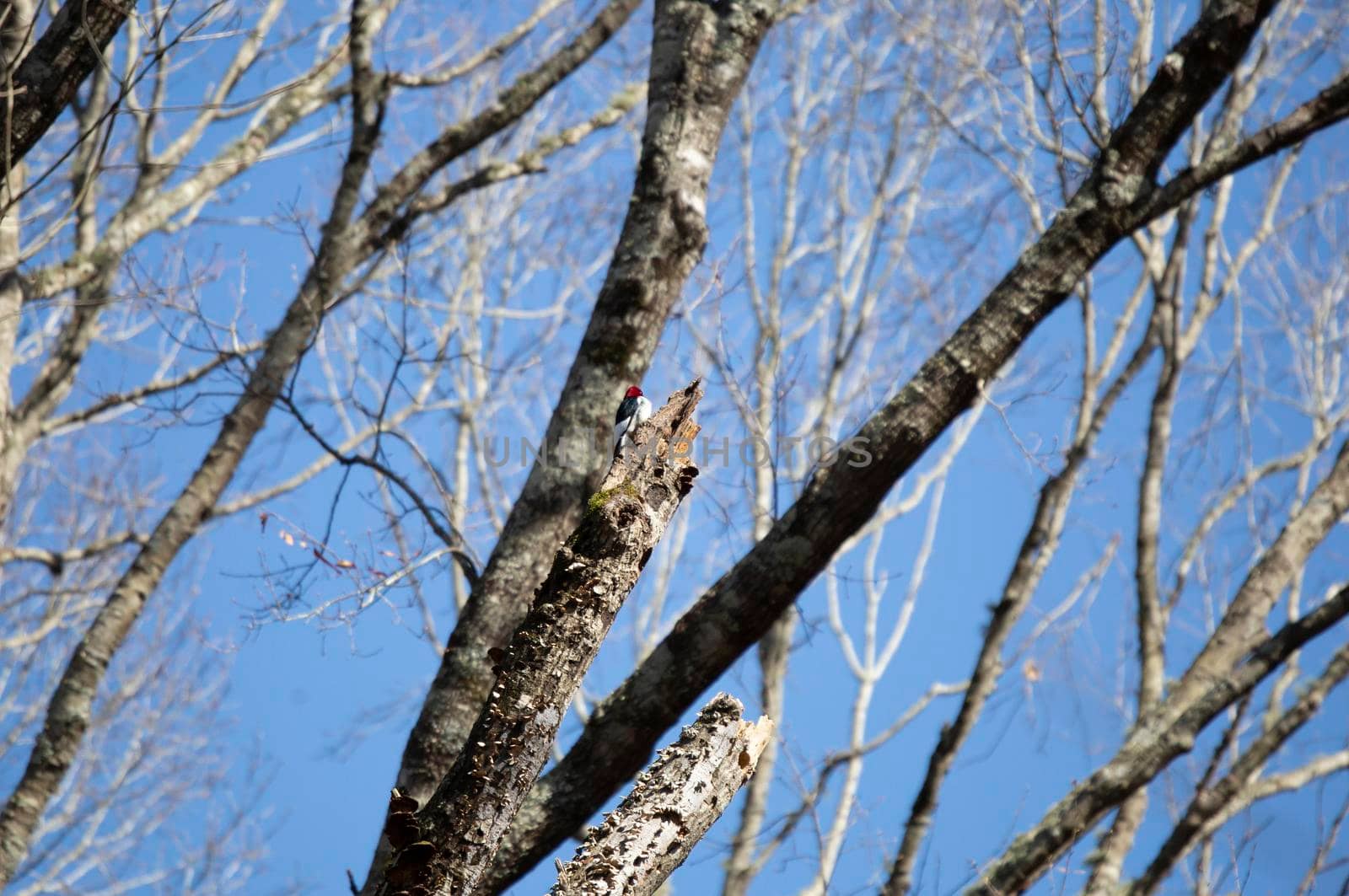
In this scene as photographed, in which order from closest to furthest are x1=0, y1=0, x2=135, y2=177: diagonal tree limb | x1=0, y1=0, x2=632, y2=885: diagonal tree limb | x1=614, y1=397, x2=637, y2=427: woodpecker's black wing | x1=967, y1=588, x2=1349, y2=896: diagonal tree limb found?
x1=0, y1=0, x2=135, y2=177: diagonal tree limb, x1=614, y1=397, x2=637, y2=427: woodpecker's black wing, x1=967, y1=588, x2=1349, y2=896: diagonal tree limb, x1=0, y1=0, x2=632, y2=885: diagonal tree limb

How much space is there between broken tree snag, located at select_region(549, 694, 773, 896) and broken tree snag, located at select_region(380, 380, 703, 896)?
0.23 m

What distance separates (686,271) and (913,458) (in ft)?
3.05

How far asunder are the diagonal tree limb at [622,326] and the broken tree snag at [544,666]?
768 millimetres

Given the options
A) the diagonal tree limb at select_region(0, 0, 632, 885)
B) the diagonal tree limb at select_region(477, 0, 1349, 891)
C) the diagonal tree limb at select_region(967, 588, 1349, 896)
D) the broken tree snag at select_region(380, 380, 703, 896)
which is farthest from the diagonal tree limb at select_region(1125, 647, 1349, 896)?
the diagonal tree limb at select_region(0, 0, 632, 885)

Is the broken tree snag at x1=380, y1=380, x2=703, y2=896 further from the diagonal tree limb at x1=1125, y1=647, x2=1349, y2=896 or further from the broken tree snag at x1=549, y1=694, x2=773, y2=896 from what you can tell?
the diagonal tree limb at x1=1125, y1=647, x2=1349, y2=896

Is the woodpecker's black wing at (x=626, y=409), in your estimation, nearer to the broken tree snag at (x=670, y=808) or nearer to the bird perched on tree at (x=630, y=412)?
the bird perched on tree at (x=630, y=412)

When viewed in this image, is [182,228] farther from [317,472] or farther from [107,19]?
[107,19]

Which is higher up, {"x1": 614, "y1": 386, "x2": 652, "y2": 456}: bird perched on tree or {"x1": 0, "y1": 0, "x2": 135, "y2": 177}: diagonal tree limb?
{"x1": 0, "y1": 0, "x2": 135, "y2": 177}: diagonal tree limb

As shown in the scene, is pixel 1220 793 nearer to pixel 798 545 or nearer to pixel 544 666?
pixel 798 545

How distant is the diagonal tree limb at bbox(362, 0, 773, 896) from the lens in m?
3.00

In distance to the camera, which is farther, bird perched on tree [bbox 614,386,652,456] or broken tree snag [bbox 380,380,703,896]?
bird perched on tree [bbox 614,386,652,456]

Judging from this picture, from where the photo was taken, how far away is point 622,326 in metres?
3.29

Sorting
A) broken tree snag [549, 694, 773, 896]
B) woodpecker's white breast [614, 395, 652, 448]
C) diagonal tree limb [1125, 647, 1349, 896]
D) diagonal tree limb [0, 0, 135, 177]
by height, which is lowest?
broken tree snag [549, 694, 773, 896]

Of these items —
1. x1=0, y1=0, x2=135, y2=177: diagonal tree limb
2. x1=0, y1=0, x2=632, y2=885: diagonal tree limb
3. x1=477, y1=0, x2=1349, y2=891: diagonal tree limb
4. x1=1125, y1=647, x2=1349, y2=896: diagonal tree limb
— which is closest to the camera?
x1=0, y1=0, x2=135, y2=177: diagonal tree limb
